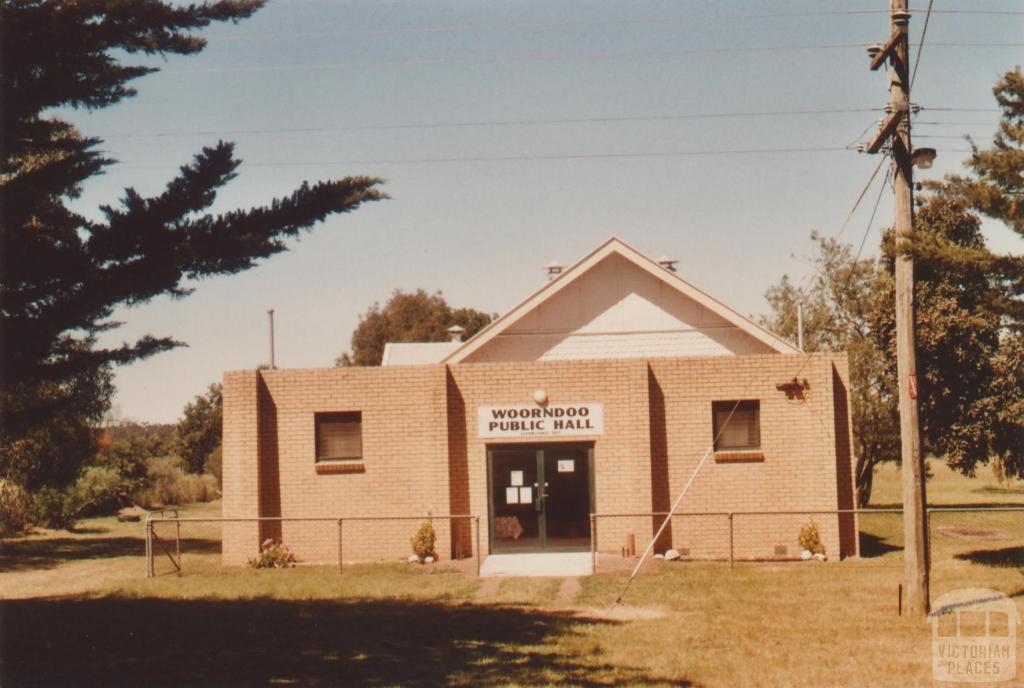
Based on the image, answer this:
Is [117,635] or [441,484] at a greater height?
[441,484]

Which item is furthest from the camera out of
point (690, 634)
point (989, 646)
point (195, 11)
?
point (690, 634)

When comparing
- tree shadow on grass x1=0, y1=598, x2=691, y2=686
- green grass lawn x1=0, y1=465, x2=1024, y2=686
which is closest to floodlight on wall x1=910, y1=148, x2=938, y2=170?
green grass lawn x1=0, y1=465, x2=1024, y2=686

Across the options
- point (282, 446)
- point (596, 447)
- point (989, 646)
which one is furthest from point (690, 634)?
point (282, 446)

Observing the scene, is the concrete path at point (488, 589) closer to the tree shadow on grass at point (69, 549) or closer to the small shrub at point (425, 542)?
the small shrub at point (425, 542)

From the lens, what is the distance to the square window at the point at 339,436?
62.7ft

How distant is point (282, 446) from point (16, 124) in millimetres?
13301

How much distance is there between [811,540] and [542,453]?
217 inches

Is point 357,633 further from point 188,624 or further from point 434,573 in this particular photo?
point 434,573

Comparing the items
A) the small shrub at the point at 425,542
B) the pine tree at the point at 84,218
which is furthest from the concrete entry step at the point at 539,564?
the pine tree at the point at 84,218

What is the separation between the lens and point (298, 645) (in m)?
10.8

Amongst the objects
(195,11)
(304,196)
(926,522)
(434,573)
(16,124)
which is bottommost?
(434,573)

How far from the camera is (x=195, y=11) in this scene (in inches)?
239

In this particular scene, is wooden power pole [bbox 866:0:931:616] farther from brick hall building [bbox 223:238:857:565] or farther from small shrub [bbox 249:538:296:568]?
small shrub [bbox 249:538:296:568]

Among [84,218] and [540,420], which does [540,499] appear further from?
[84,218]
